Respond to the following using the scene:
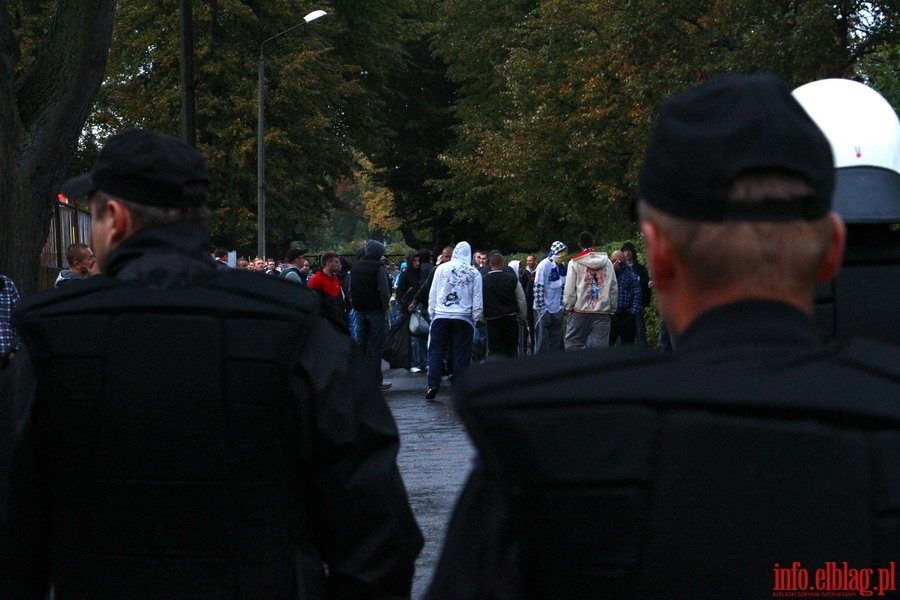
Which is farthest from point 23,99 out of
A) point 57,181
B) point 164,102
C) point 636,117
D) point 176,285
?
point 164,102

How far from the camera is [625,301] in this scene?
16156 mm

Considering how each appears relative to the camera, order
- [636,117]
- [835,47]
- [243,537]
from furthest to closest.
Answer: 1. [636,117]
2. [835,47]
3. [243,537]

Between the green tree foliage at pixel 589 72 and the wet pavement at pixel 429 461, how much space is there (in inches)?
217

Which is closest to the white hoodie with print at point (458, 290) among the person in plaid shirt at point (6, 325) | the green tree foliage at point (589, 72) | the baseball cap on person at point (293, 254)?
the baseball cap on person at point (293, 254)

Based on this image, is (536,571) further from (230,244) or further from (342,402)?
(230,244)

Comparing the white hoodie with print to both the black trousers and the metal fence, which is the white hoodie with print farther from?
the metal fence

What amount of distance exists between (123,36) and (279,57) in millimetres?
4515

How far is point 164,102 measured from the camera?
120 feet

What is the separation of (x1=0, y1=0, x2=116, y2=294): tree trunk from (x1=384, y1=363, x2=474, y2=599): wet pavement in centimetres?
418

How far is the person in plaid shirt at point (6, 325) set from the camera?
7.50m

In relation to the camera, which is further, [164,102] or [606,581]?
[164,102]

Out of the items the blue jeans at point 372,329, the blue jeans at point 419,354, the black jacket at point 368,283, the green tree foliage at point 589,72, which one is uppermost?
the green tree foliage at point 589,72

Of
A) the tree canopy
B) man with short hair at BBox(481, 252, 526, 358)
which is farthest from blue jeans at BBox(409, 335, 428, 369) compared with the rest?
Result: the tree canopy

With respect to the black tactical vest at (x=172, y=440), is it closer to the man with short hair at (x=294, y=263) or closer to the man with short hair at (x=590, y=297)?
the man with short hair at (x=590, y=297)
